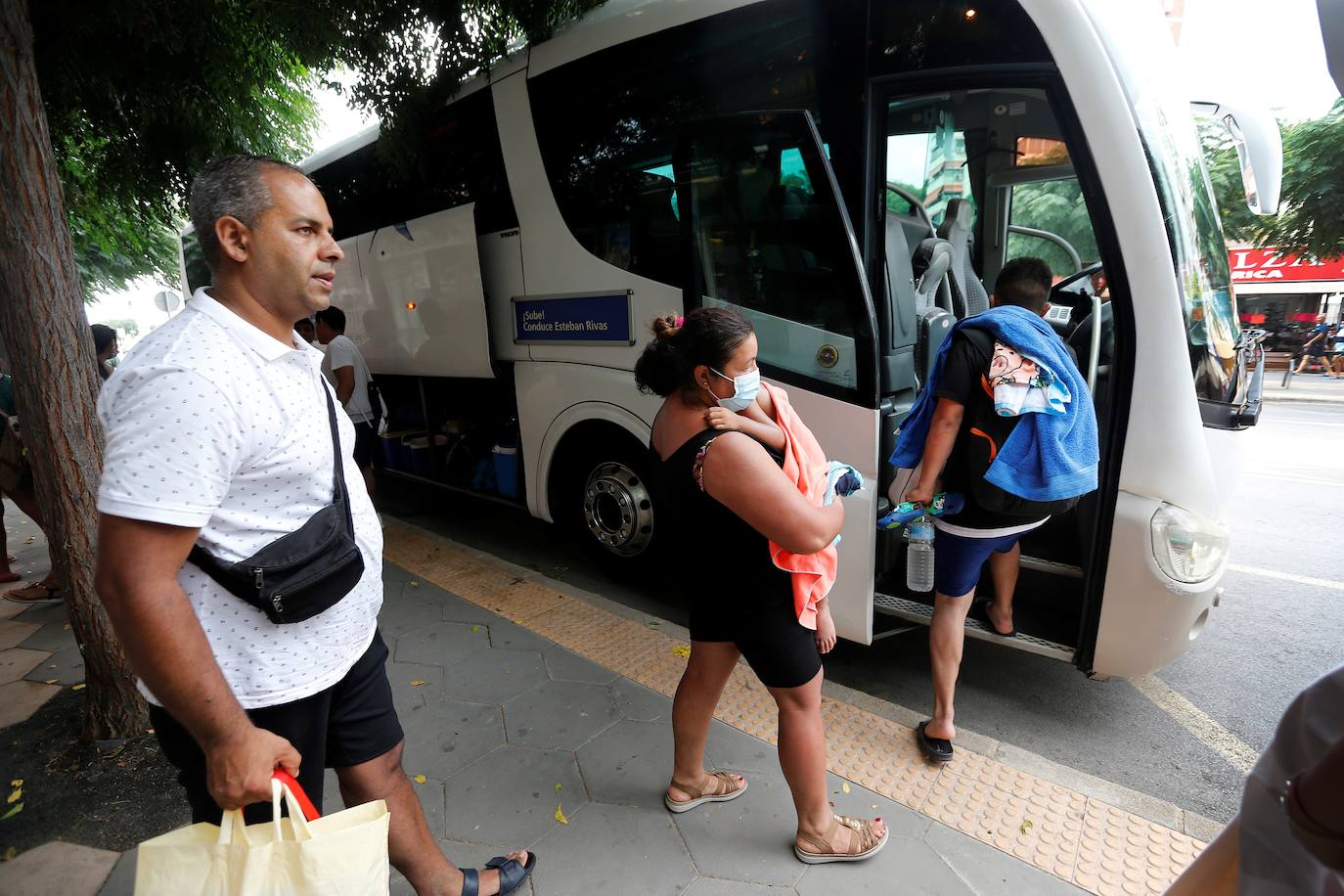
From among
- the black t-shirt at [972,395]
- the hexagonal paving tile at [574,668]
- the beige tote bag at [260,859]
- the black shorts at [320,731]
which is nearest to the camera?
the beige tote bag at [260,859]

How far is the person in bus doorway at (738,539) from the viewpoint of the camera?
5.37 ft

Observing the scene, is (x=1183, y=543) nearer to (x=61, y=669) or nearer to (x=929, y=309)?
(x=929, y=309)

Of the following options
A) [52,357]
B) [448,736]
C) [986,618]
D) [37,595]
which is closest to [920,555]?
[986,618]

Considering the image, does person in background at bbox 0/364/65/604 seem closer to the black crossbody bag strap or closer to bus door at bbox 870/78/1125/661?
the black crossbody bag strap

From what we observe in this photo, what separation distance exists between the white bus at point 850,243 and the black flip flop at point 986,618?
61 mm

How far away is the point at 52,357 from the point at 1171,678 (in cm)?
491

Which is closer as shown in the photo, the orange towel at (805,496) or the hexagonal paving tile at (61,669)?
the orange towel at (805,496)

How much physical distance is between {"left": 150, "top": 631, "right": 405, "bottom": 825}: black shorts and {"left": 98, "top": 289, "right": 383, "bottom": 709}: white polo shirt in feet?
0.23

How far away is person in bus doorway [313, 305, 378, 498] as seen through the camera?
486cm

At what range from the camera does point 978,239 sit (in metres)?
4.67

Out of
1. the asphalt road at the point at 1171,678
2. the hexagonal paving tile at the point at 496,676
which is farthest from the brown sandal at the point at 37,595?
the hexagonal paving tile at the point at 496,676

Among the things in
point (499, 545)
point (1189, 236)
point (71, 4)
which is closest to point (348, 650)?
point (1189, 236)

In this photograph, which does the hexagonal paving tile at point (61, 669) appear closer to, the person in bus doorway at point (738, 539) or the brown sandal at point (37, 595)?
the brown sandal at point (37, 595)

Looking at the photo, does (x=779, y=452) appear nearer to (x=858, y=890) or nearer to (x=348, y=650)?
(x=348, y=650)
